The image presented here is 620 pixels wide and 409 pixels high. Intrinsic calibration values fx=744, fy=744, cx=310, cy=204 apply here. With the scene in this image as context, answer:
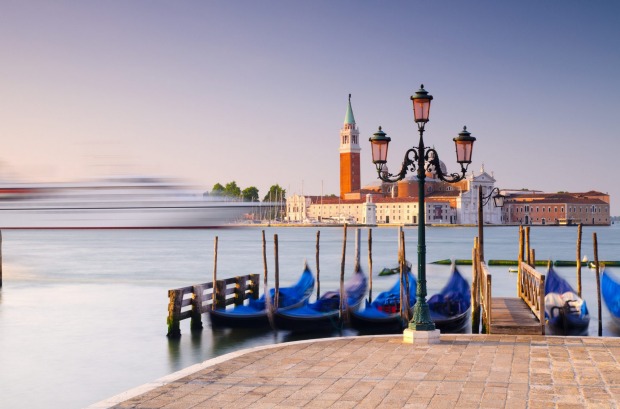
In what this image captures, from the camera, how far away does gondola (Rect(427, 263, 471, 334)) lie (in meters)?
11.8

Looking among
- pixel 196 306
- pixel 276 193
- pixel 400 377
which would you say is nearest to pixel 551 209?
pixel 276 193

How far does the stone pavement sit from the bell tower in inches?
4319

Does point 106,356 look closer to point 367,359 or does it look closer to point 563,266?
point 367,359

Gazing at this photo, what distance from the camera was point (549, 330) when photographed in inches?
469

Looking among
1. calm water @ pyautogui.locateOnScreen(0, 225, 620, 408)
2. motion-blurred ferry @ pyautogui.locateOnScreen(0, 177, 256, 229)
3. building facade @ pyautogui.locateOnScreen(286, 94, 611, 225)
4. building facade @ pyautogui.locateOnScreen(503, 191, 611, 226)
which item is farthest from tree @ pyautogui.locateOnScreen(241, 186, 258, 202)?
calm water @ pyautogui.locateOnScreen(0, 225, 620, 408)

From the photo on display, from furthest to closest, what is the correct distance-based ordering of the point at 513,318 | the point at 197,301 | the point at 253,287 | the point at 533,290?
the point at 253,287, the point at 197,301, the point at 533,290, the point at 513,318

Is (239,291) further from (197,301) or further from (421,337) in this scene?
(421,337)

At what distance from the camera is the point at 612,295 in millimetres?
13312

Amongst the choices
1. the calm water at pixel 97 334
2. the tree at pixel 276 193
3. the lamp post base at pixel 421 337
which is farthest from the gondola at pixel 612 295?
the tree at pixel 276 193

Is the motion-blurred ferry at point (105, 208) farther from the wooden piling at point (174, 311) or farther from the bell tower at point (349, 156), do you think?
the bell tower at point (349, 156)

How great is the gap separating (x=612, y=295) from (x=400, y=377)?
28.6ft

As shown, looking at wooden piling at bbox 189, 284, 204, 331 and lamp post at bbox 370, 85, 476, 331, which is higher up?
lamp post at bbox 370, 85, 476, 331

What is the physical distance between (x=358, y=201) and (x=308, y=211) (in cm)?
1453

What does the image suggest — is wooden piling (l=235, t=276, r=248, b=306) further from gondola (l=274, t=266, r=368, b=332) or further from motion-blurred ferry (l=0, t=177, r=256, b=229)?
motion-blurred ferry (l=0, t=177, r=256, b=229)
